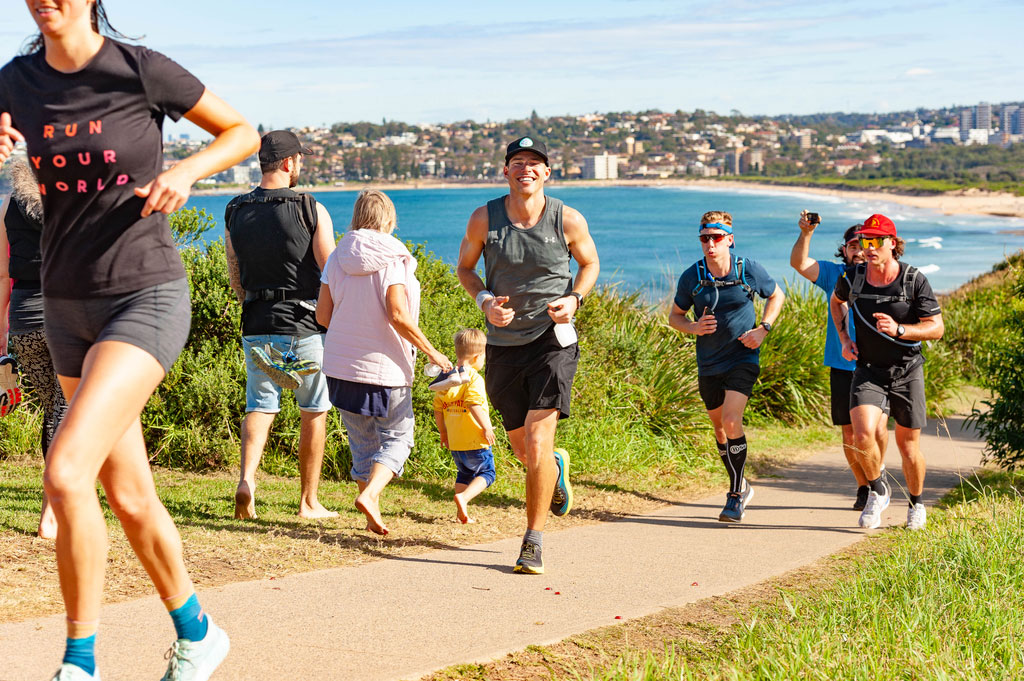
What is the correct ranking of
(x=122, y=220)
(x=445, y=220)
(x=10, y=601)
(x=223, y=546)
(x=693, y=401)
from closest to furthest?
1. (x=122, y=220)
2. (x=10, y=601)
3. (x=223, y=546)
4. (x=693, y=401)
5. (x=445, y=220)

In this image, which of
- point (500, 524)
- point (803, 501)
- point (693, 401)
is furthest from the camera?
point (693, 401)

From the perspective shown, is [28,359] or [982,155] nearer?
[28,359]

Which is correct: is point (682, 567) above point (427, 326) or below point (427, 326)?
below

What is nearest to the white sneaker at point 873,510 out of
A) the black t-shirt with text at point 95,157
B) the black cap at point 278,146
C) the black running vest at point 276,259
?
the black running vest at point 276,259

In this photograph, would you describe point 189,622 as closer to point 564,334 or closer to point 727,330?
point 564,334

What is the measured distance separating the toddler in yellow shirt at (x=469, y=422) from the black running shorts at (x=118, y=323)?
335 cm

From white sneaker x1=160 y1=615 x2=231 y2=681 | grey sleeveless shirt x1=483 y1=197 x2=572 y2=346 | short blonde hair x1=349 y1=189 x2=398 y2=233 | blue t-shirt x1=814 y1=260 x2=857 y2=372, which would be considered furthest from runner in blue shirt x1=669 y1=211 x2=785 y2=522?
white sneaker x1=160 y1=615 x2=231 y2=681

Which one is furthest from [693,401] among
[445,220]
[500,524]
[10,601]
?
[445,220]

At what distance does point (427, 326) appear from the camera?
8.71 meters

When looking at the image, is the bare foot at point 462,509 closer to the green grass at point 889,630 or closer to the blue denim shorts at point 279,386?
the blue denim shorts at point 279,386

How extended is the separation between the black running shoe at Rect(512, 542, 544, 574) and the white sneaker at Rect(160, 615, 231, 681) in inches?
84.0

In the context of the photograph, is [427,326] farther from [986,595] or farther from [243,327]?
[986,595]

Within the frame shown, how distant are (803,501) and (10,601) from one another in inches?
213

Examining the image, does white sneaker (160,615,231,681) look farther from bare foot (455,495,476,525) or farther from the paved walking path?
bare foot (455,495,476,525)
